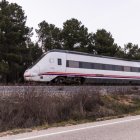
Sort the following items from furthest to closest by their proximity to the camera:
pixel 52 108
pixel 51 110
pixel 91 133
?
pixel 52 108, pixel 51 110, pixel 91 133

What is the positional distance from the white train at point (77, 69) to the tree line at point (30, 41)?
1808 centimetres

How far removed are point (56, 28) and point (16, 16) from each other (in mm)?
10811

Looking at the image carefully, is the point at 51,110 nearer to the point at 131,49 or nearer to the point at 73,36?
the point at 73,36

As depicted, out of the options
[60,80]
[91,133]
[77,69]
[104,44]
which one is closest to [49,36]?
[104,44]

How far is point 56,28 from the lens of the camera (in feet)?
223

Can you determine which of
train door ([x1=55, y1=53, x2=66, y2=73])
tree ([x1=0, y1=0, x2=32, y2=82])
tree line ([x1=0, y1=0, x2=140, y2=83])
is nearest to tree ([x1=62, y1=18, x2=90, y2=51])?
tree line ([x1=0, y1=0, x2=140, y2=83])

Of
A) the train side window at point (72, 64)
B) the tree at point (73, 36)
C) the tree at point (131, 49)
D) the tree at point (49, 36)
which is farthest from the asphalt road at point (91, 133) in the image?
the tree at point (131, 49)

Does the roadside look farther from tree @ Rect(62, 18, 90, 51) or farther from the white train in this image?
tree @ Rect(62, 18, 90, 51)

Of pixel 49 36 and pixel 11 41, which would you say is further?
pixel 49 36

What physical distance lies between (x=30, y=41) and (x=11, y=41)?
12.1m

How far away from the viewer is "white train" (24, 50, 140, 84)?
88.4 feet

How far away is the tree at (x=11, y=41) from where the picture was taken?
52562 millimetres

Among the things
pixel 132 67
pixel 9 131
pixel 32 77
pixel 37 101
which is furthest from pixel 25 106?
pixel 132 67

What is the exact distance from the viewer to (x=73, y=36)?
65250mm
